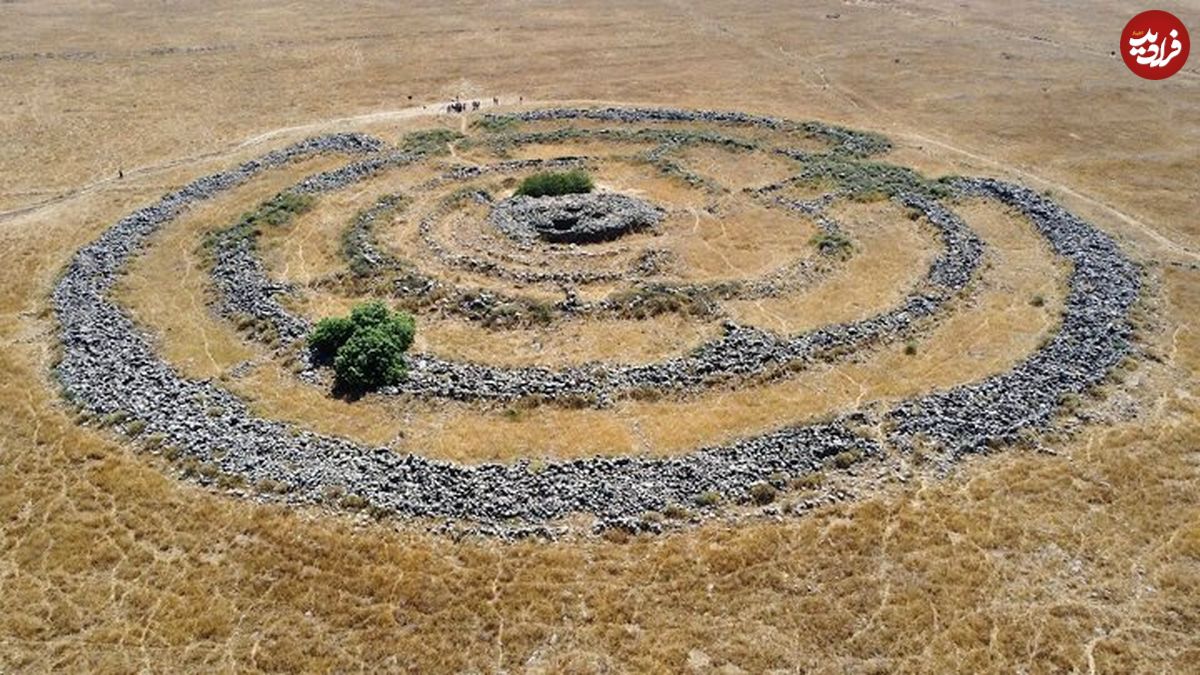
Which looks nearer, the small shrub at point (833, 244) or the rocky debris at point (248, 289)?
the rocky debris at point (248, 289)

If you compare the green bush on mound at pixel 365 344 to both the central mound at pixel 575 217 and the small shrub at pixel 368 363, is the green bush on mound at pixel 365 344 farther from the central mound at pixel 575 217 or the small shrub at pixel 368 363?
the central mound at pixel 575 217

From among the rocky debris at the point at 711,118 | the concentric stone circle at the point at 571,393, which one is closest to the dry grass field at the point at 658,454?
the concentric stone circle at the point at 571,393

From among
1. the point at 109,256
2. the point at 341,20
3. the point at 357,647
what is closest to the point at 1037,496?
the point at 357,647

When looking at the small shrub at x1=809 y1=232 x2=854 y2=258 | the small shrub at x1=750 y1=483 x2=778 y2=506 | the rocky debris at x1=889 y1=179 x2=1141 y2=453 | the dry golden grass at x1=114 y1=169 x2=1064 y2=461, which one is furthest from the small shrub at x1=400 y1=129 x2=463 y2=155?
the small shrub at x1=750 y1=483 x2=778 y2=506

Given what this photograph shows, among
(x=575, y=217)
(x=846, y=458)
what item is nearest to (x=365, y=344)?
(x=575, y=217)

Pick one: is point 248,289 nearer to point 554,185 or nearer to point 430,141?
point 554,185
